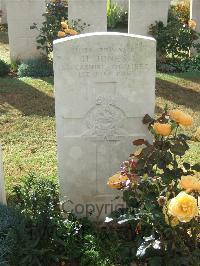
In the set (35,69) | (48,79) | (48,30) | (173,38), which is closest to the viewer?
(48,79)

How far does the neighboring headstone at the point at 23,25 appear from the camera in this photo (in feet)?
31.3

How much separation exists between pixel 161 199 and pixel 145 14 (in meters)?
7.52

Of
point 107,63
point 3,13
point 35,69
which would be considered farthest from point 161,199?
point 3,13

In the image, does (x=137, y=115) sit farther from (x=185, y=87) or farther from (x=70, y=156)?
(x=185, y=87)

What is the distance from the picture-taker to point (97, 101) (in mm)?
4062

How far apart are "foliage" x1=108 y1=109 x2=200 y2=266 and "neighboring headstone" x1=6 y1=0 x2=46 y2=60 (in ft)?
21.7

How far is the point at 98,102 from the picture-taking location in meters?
4.06

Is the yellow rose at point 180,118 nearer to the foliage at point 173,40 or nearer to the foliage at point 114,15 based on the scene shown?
the foliage at point 173,40

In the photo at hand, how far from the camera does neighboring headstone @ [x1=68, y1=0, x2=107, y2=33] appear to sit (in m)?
9.62

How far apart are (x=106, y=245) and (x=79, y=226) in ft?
1.12

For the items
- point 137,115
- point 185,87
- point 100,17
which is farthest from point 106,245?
point 100,17

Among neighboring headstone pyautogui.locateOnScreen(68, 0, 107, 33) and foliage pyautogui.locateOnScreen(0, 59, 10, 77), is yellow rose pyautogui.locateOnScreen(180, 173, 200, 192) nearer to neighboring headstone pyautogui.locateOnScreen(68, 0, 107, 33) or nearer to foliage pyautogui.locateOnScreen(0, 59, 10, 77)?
foliage pyautogui.locateOnScreen(0, 59, 10, 77)

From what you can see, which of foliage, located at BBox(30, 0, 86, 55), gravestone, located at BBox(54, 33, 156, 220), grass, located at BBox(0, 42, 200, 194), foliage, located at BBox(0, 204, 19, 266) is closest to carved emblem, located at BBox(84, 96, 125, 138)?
gravestone, located at BBox(54, 33, 156, 220)

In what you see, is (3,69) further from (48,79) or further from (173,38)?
(173,38)
